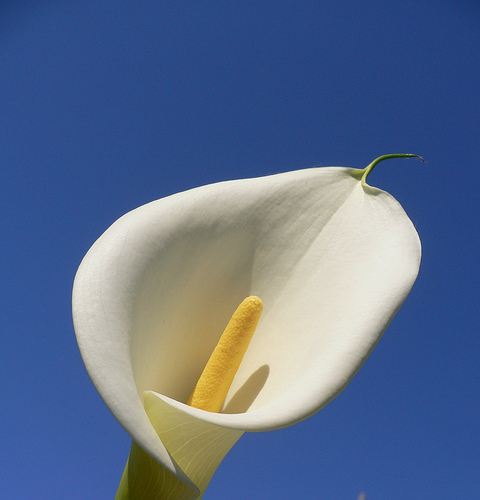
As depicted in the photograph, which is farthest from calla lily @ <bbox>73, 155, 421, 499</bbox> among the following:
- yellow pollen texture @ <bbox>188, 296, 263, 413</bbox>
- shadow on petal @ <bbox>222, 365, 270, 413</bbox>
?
yellow pollen texture @ <bbox>188, 296, 263, 413</bbox>

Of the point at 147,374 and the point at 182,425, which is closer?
the point at 182,425

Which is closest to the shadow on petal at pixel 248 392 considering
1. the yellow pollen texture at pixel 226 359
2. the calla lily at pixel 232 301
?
the calla lily at pixel 232 301

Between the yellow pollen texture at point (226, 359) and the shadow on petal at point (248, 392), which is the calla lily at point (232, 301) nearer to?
the shadow on petal at point (248, 392)

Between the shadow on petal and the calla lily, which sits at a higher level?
the calla lily

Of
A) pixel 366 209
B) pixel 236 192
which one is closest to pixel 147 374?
pixel 236 192

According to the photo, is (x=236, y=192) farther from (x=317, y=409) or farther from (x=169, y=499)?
(x=169, y=499)

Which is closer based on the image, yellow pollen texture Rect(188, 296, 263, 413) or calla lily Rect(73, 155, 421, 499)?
calla lily Rect(73, 155, 421, 499)

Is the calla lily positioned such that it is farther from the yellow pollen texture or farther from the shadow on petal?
the yellow pollen texture
